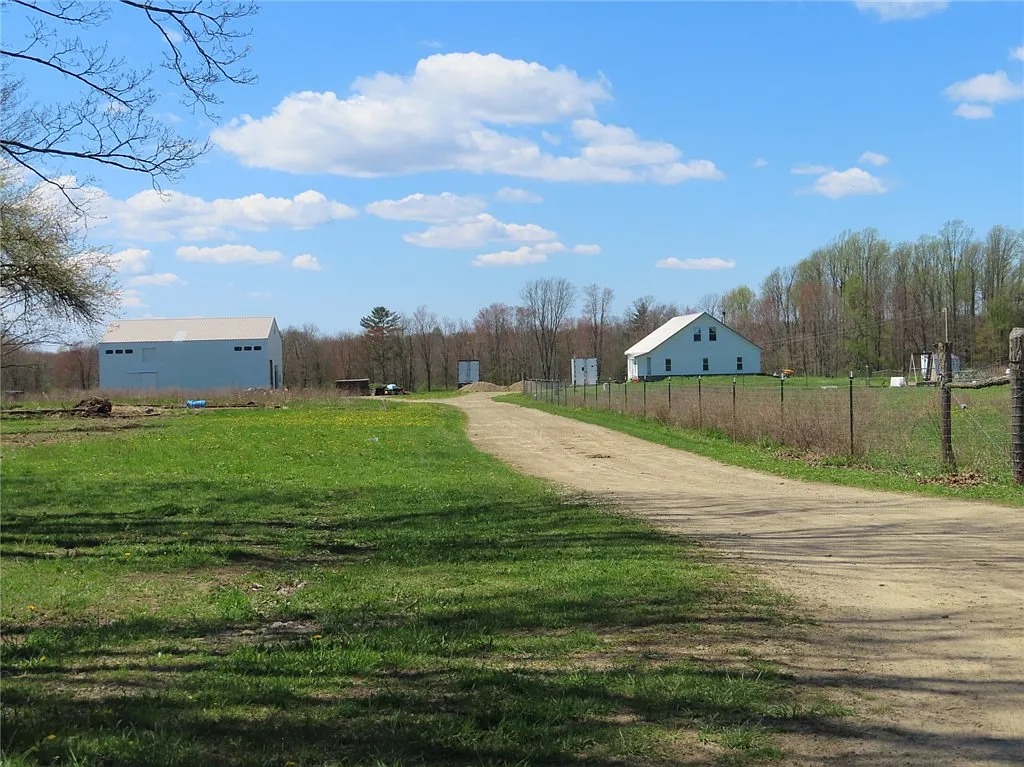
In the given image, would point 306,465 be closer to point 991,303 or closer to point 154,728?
point 154,728

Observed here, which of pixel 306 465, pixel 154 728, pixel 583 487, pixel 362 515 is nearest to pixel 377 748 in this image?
pixel 154 728

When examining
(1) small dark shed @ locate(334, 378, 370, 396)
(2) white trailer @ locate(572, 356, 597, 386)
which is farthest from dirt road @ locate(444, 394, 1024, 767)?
(2) white trailer @ locate(572, 356, 597, 386)

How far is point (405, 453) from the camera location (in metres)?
20.6

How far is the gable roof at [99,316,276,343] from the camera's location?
8081cm

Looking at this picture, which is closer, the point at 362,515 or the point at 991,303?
the point at 362,515

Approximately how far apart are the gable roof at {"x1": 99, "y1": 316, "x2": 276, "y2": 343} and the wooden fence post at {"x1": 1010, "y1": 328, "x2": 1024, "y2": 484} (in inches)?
2922

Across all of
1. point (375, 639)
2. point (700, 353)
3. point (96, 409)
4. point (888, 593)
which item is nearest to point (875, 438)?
point (888, 593)

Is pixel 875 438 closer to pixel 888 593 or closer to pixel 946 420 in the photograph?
pixel 946 420

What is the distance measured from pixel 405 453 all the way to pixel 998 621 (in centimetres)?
1574

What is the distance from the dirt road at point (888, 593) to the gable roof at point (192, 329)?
70.8m

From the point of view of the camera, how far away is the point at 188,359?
80.3 metres

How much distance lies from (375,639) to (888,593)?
414cm

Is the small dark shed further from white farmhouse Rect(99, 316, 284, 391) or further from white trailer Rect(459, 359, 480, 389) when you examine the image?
white trailer Rect(459, 359, 480, 389)

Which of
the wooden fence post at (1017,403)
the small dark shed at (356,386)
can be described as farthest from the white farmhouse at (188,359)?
the wooden fence post at (1017,403)
